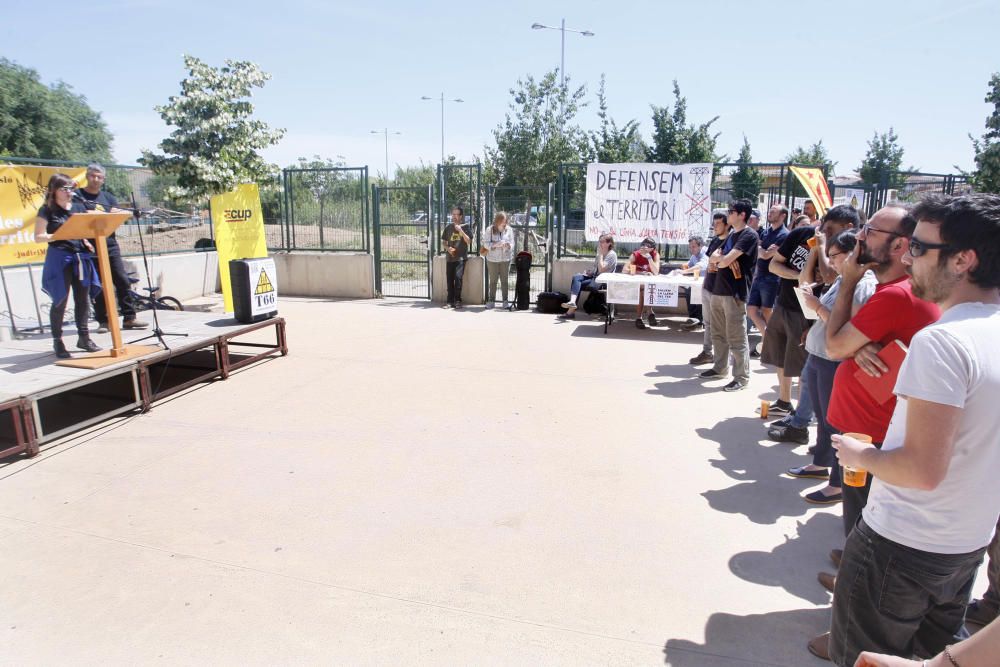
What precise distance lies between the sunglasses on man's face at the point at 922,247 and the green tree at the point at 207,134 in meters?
11.0

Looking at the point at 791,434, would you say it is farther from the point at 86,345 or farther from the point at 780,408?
the point at 86,345

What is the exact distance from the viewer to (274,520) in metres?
3.91

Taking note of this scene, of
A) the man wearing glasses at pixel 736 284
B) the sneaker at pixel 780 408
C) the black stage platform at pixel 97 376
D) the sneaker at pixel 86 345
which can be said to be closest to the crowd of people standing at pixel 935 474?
the sneaker at pixel 780 408

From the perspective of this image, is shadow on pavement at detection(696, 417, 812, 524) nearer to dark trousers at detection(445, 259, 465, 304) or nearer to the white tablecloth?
the white tablecloth

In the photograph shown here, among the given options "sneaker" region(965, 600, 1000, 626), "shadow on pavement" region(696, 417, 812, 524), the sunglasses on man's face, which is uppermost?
the sunglasses on man's face

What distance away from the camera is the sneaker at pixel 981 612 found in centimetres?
282

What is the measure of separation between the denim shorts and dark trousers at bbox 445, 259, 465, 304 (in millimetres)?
6570

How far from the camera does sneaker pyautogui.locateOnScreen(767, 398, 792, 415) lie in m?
5.84

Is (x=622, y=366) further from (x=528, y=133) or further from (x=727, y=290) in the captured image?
(x=528, y=133)

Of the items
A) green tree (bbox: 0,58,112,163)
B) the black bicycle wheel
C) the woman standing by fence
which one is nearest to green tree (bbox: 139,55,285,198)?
the black bicycle wheel

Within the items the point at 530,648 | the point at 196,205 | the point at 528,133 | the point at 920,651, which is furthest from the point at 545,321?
the point at 528,133

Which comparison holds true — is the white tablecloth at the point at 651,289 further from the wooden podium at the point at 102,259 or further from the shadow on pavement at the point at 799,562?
the wooden podium at the point at 102,259

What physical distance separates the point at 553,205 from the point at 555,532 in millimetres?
9050

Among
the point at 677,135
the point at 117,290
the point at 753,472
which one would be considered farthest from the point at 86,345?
the point at 677,135
